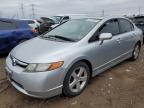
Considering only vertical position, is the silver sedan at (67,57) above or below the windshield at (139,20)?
below

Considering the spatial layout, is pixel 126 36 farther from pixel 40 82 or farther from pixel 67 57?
pixel 40 82

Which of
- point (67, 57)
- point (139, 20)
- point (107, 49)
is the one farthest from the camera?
point (139, 20)

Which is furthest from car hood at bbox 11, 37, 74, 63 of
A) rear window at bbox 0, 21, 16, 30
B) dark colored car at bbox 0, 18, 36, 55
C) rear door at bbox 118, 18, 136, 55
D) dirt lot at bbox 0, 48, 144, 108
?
rear window at bbox 0, 21, 16, 30

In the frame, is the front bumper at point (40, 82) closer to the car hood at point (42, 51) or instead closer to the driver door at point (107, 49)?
the car hood at point (42, 51)

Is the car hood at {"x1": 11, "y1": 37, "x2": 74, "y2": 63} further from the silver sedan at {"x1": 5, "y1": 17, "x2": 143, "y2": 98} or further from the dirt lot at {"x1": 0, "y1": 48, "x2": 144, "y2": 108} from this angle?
the dirt lot at {"x1": 0, "y1": 48, "x2": 144, "y2": 108}

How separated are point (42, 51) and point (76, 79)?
85 centimetres

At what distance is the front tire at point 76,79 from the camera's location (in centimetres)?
334

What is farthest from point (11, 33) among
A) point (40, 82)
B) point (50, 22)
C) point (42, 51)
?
point (50, 22)

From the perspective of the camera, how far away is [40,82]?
117 inches

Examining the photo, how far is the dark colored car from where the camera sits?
20.1 ft

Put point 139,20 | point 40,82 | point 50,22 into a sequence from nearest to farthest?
1. point 40,82
2. point 139,20
3. point 50,22

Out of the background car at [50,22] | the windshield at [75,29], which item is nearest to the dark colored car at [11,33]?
the windshield at [75,29]

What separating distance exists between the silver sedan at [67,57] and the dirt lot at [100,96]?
0.22m

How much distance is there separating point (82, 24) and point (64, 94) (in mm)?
1774
